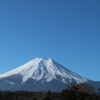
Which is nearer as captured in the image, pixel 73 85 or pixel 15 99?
pixel 73 85

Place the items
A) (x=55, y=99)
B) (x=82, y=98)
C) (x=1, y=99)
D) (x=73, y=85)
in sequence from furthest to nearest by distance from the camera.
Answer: (x=55, y=99) → (x=1, y=99) → (x=73, y=85) → (x=82, y=98)

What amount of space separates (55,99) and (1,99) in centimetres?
1742

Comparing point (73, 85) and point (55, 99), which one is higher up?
point (55, 99)

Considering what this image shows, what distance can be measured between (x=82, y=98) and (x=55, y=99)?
178ft

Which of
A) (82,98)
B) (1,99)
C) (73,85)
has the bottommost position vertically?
(82,98)

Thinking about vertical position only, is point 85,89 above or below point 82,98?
above

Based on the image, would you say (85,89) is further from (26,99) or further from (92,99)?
(26,99)

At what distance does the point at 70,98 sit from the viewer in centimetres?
6806

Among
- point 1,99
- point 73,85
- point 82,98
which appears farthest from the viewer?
point 1,99

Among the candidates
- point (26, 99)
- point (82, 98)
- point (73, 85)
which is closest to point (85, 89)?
point (73, 85)

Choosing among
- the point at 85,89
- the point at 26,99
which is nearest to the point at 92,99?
the point at 85,89

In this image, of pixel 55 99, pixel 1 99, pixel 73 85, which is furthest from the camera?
pixel 55 99

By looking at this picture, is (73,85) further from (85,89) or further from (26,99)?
(26,99)

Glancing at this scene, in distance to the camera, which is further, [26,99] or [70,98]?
[26,99]
